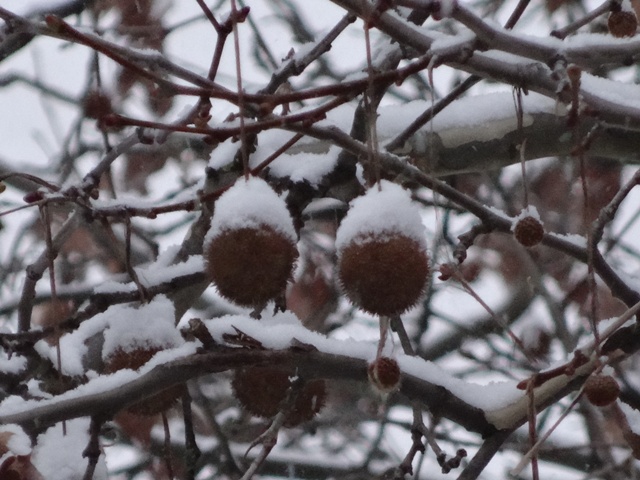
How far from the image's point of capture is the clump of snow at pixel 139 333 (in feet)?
6.64

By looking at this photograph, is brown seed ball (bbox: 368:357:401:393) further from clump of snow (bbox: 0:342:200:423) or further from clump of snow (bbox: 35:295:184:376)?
clump of snow (bbox: 35:295:184:376)

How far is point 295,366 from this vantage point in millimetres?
1744

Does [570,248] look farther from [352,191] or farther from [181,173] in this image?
[181,173]

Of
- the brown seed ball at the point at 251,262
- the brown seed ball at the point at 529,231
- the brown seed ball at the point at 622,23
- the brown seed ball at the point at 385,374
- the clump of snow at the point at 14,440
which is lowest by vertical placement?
the clump of snow at the point at 14,440

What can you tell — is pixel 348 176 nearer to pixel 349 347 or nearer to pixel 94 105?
pixel 349 347

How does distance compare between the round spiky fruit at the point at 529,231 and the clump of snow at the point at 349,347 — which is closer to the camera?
the round spiky fruit at the point at 529,231

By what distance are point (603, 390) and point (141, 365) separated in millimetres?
962

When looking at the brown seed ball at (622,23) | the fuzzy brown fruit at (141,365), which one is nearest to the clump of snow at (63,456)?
the fuzzy brown fruit at (141,365)

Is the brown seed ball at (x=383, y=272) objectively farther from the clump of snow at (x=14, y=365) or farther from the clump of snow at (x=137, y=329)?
the clump of snow at (x=14, y=365)

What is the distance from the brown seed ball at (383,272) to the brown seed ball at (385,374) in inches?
3.0

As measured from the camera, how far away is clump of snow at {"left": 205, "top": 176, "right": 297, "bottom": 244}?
1.52 metres

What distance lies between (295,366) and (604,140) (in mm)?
1402

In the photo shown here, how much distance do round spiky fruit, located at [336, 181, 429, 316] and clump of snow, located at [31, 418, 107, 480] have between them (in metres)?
0.77

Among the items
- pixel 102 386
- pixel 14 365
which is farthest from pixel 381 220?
pixel 14 365
